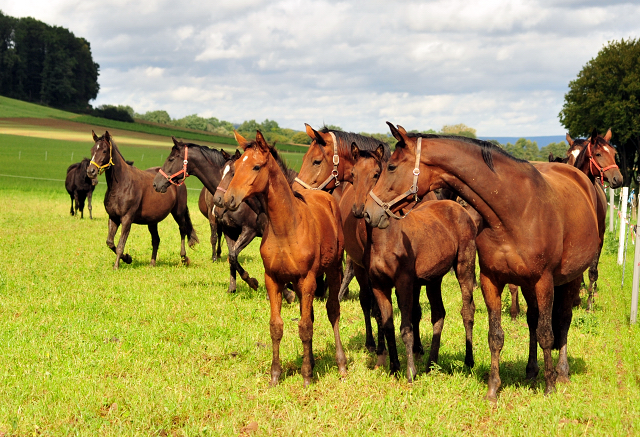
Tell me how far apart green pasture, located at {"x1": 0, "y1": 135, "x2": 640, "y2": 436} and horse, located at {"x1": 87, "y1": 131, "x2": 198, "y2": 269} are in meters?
1.86

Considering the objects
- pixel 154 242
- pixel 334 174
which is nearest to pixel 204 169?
pixel 154 242

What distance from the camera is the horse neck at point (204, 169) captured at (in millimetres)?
10023

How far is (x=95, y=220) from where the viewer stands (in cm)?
1995

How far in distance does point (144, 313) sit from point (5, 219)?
535 inches

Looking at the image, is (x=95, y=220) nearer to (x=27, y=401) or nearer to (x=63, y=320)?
(x=63, y=320)

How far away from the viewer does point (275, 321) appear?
202 inches

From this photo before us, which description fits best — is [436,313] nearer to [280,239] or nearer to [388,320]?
[388,320]

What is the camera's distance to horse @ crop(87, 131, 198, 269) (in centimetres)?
1155

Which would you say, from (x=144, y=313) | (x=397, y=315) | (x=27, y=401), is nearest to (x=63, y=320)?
(x=144, y=313)

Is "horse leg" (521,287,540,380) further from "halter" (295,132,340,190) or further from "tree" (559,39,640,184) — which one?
"tree" (559,39,640,184)

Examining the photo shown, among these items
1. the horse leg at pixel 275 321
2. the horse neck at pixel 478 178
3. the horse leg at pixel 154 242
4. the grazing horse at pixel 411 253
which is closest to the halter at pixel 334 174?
the grazing horse at pixel 411 253

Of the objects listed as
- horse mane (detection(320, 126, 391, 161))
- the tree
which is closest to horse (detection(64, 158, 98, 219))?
horse mane (detection(320, 126, 391, 161))

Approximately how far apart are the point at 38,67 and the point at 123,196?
8376 cm

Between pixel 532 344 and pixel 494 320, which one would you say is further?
pixel 532 344
